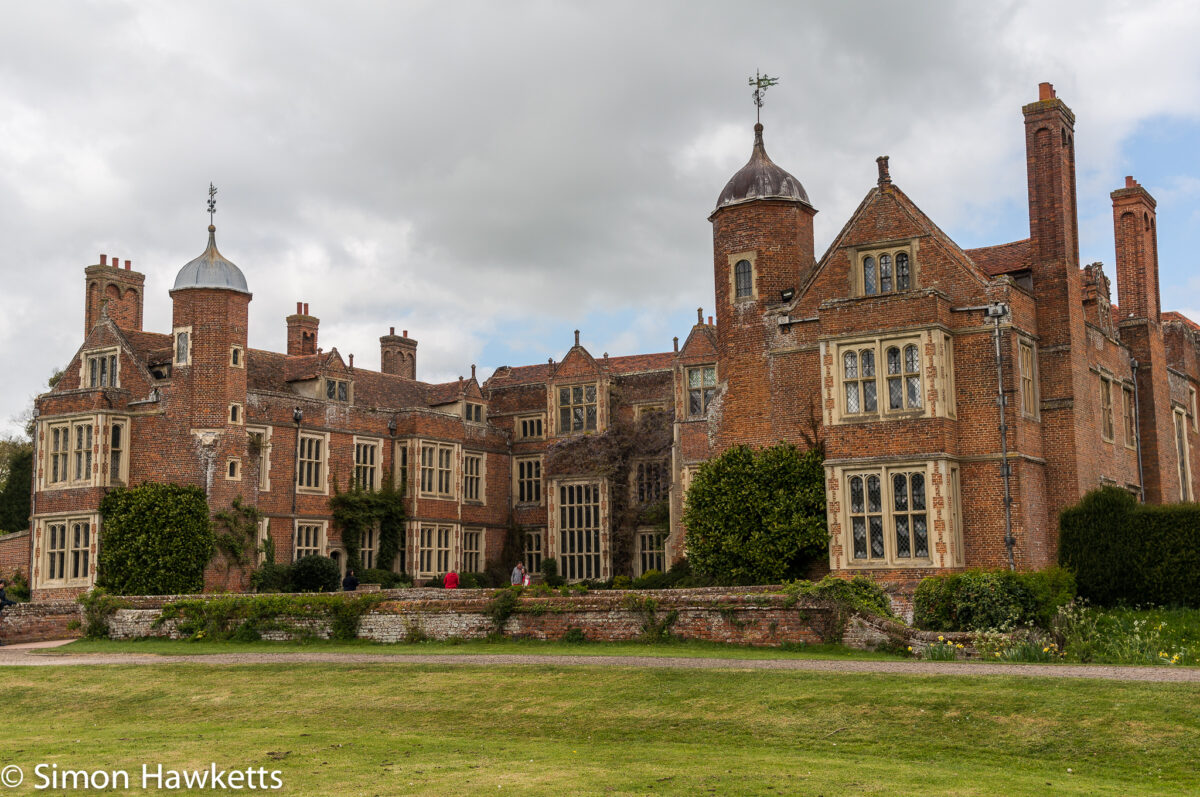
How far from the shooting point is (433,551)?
128 feet

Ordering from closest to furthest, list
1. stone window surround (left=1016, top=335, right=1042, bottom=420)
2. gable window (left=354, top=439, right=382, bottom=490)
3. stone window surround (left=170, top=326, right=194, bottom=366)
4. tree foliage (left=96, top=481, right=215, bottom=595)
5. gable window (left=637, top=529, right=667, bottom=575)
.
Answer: stone window surround (left=1016, top=335, right=1042, bottom=420) < tree foliage (left=96, top=481, right=215, bottom=595) < stone window surround (left=170, top=326, right=194, bottom=366) < gable window (left=354, top=439, right=382, bottom=490) < gable window (left=637, top=529, right=667, bottom=575)

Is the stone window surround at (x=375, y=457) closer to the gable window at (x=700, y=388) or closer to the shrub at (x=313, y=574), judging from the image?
the shrub at (x=313, y=574)

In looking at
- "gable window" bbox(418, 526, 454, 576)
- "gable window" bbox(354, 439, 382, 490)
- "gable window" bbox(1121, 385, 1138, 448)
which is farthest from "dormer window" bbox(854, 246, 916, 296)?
"gable window" bbox(418, 526, 454, 576)

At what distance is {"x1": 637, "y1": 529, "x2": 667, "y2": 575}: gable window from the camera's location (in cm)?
3941

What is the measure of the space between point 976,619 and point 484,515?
25.2 meters

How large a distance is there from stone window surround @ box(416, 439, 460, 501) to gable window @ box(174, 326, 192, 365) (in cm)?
879

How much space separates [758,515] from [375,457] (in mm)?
17212

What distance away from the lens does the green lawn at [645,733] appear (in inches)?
418

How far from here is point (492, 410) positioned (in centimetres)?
4456

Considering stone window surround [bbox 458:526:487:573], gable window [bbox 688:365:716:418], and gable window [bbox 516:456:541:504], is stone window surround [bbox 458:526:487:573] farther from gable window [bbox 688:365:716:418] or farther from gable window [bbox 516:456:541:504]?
gable window [bbox 688:365:716:418]

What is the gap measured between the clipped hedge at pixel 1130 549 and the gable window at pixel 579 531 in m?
19.8

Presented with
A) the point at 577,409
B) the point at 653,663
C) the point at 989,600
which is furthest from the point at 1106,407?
the point at 577,409

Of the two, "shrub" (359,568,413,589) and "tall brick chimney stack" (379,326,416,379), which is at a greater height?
"tall brick chimney stack" (379,326,416,379)

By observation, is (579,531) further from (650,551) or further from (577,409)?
(577,409)
